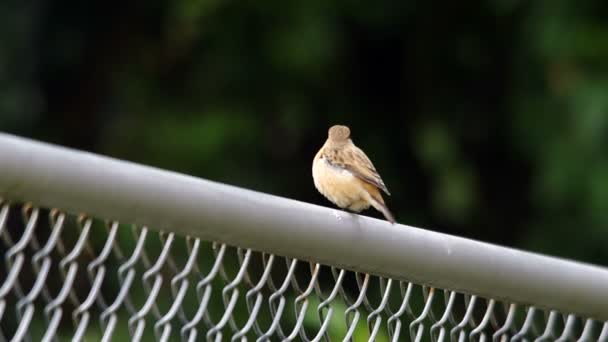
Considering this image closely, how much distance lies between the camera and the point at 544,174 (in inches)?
404

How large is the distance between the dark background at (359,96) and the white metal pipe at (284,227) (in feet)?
21.7

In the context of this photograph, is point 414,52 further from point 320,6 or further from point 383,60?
point 320,6

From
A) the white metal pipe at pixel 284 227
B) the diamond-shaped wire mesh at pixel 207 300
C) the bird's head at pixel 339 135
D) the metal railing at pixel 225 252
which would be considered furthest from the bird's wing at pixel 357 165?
the white metal pipe at pixel 284 227

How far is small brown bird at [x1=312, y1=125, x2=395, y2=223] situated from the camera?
459 centimetres

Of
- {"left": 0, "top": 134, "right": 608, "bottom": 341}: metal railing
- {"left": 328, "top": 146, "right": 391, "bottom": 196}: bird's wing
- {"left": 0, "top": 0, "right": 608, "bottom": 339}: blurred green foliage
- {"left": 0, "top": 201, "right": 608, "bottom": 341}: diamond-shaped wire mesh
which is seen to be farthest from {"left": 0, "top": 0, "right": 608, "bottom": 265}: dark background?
{"left": 0, "top": 134, "right": 608, "bottom": 341}: metal railing

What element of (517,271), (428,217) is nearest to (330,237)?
(517,271)

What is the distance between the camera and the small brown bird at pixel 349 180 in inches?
181

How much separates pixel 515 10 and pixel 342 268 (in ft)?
27.2

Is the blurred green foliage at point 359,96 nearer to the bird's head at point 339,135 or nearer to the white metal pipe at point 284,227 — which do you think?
the bird's head at point 339,135

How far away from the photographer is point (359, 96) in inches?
443

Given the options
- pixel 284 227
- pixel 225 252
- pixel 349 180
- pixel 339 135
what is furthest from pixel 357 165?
pixel 284 227

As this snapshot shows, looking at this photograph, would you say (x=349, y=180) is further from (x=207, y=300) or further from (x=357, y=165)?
(x=207, y=300)

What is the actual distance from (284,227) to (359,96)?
852 cm

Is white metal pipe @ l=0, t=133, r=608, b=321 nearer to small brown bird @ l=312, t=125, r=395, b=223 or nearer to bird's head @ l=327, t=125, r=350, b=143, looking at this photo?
small brown bird @ l=312, t=125, r=395, b=223
